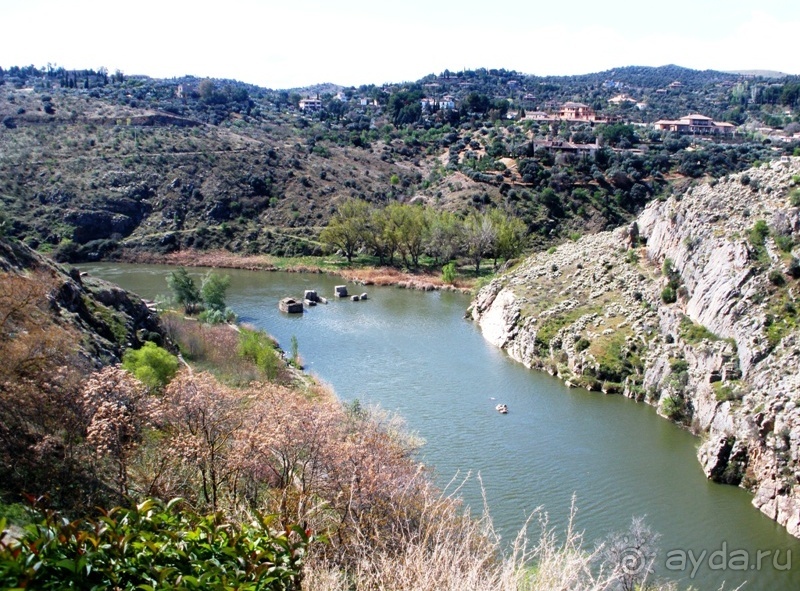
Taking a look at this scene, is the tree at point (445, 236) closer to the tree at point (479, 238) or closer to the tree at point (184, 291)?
the tree at point (479, 238)

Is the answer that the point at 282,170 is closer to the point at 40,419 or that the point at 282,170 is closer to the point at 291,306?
the point at 291,306

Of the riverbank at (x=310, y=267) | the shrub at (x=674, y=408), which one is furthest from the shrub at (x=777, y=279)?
the riverbank at (x=310, y=267)

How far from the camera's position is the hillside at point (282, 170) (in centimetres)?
7912

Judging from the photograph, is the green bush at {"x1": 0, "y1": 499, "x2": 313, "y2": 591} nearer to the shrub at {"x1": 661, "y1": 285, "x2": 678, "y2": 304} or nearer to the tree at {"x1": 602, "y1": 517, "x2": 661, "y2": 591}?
the tree at {"x1": 602, "y1": 517, "x2": 661, "y2": 591}

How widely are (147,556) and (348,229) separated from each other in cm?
6683

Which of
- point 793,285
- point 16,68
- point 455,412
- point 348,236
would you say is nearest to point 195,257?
point 348,236

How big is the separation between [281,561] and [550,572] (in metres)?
5.94

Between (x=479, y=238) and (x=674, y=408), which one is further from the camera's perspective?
(x=479, y=238)

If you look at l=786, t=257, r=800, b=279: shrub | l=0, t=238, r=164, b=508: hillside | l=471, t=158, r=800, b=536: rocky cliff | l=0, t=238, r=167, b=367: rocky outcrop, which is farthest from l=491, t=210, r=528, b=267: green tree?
l=0, t=238, r=164, b=508: hillside

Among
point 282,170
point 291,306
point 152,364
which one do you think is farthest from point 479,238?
point 152,364

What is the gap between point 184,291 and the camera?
4925cm

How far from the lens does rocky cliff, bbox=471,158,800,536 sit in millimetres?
26625

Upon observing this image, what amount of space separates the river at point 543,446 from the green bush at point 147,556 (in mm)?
12489

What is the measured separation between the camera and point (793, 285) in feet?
103
